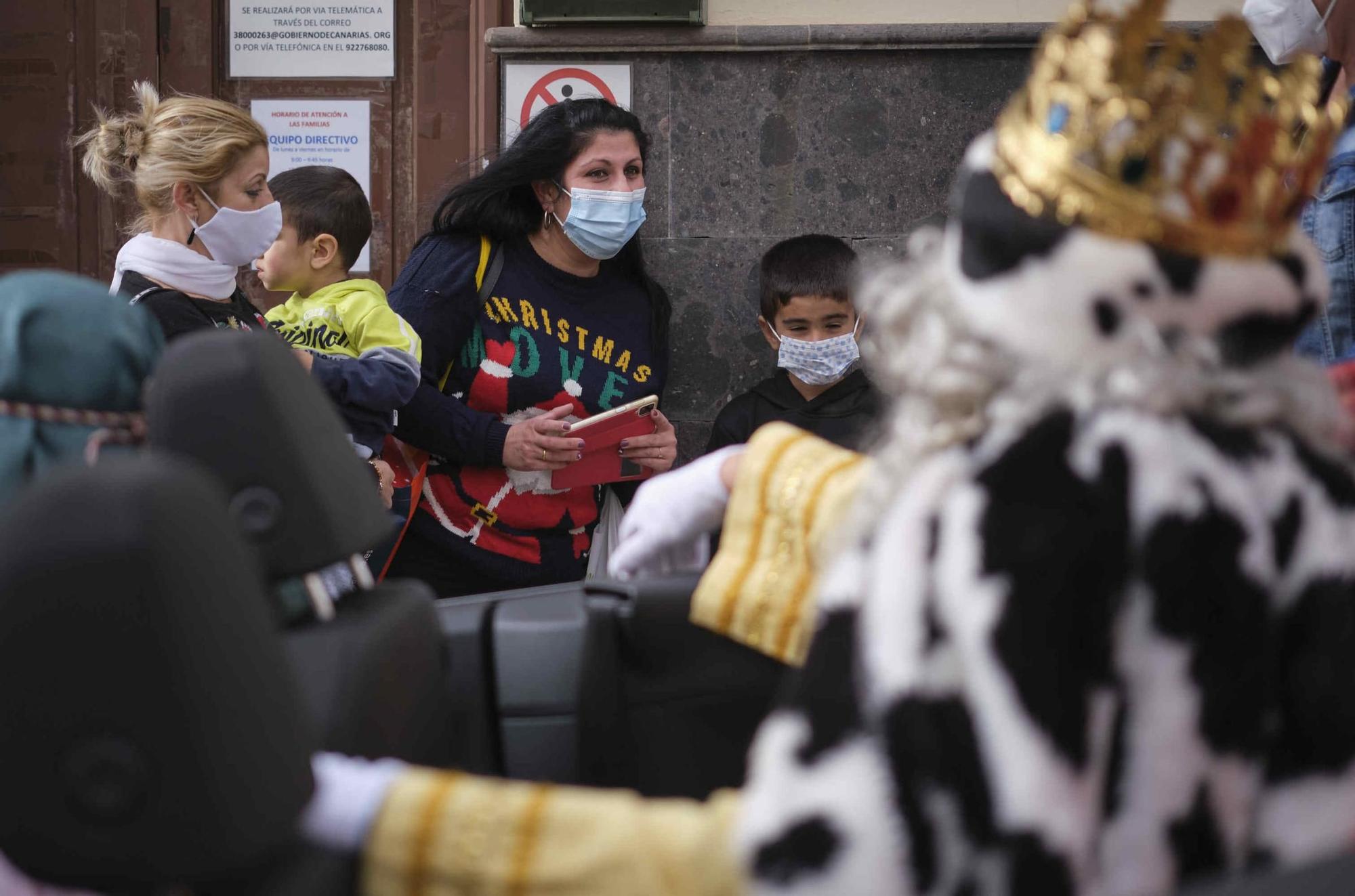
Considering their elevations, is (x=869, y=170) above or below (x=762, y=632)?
above

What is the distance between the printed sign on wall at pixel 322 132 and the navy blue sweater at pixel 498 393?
1215 millimetres

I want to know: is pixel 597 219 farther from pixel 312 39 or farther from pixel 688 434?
pixel 312 39

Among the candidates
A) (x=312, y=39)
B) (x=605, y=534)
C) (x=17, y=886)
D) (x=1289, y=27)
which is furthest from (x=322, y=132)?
(x=17, y=886)

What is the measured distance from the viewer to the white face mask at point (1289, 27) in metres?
2.62

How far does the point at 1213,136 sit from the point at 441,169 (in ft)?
11.9

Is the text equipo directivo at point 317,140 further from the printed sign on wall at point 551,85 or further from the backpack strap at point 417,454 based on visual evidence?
the backpack strap at point 417,454

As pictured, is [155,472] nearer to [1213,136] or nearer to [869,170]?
[1213,136]

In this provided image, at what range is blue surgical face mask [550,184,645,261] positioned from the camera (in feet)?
11.0

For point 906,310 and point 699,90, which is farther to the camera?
point 699,90

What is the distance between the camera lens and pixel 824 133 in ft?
13.3

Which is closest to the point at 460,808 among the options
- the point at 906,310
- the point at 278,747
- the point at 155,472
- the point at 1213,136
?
the point at 278,747

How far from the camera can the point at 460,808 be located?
43.9 inches

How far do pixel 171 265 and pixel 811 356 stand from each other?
5.41 ft

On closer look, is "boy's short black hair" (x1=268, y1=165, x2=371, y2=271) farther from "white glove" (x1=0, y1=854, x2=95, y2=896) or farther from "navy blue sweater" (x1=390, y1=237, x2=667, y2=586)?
"white glove" (x1=0, y1=854, x2=95, y2=896)
